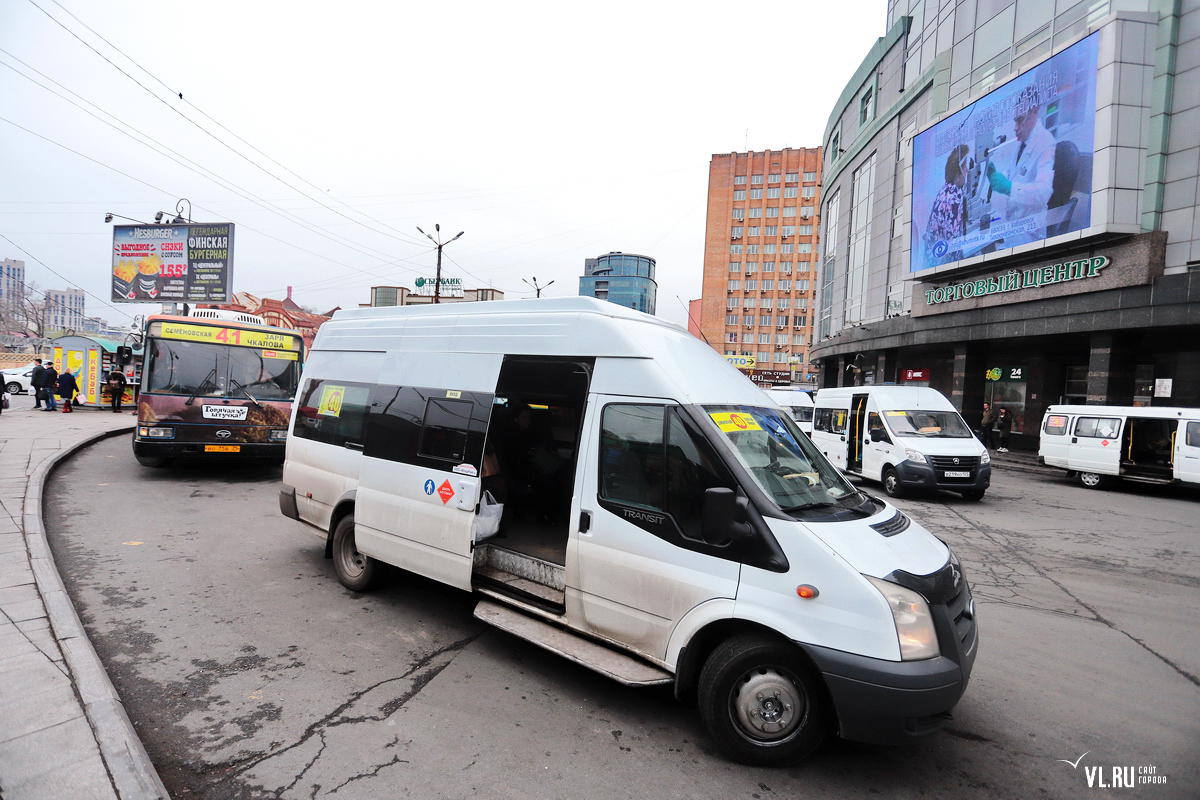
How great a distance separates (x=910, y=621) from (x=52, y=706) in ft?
14.5

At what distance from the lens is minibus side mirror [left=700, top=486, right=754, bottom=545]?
3.03m

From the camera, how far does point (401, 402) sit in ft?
16.3

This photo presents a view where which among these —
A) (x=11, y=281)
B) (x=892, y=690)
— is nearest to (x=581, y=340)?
(x=892, y=690)

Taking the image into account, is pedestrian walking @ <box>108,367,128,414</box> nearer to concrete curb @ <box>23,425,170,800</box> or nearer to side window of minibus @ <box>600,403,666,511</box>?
concrete curb @ <box>23,425,170,800</box>

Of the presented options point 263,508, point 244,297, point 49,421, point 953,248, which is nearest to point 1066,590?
point 263,508

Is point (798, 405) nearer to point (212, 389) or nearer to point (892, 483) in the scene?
point (892, 483)

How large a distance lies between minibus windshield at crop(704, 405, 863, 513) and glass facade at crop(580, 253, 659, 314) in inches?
2902

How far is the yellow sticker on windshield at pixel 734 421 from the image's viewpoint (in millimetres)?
3484

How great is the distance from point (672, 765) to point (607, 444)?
1795mm

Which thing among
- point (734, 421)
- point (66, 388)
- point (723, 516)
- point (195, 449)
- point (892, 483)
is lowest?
point (892, 483)

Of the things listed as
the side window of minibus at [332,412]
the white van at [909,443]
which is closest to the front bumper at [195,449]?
the side window of minibus at [332,412]

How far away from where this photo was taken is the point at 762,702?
120 inches

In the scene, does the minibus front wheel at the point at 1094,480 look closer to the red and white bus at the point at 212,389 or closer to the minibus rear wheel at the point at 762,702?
the minibus rear wheel at the point at 762,702

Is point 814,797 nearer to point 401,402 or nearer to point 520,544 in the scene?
point 520,544
